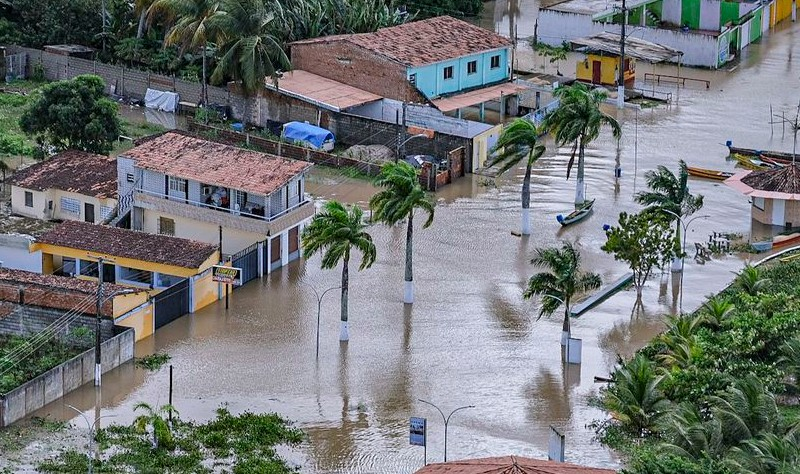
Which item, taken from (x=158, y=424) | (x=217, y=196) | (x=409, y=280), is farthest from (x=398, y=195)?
(x=158, y=424)

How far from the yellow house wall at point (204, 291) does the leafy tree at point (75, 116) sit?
1492 centimetres

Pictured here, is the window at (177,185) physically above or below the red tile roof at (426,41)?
below

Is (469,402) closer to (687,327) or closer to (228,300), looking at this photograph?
(687,327)

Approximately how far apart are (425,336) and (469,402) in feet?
19.7

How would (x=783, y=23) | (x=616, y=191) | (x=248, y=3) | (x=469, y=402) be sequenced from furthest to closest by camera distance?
(x=783, y=23)
(x=248, y=3)
(x=616, y=191)
(x=469, y=402)

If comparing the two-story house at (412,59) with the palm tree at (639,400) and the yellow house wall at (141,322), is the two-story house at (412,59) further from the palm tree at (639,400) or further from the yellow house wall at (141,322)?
the palm tree at (639,400)

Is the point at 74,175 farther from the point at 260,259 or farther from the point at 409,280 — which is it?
the point at 409,280

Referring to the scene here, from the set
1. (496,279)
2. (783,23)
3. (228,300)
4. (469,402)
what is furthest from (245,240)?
(783,23)

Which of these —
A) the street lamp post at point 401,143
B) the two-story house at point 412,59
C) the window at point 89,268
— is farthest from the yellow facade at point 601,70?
the window at point 89,268

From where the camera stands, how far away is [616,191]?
3031 inches

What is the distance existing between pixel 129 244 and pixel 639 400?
70.7ft

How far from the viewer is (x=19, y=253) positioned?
64312mm

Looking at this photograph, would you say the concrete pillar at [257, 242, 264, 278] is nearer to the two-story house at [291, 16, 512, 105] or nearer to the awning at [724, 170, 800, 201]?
the awning at [724, 170, 800, 201]

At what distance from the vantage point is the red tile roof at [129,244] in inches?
2467
